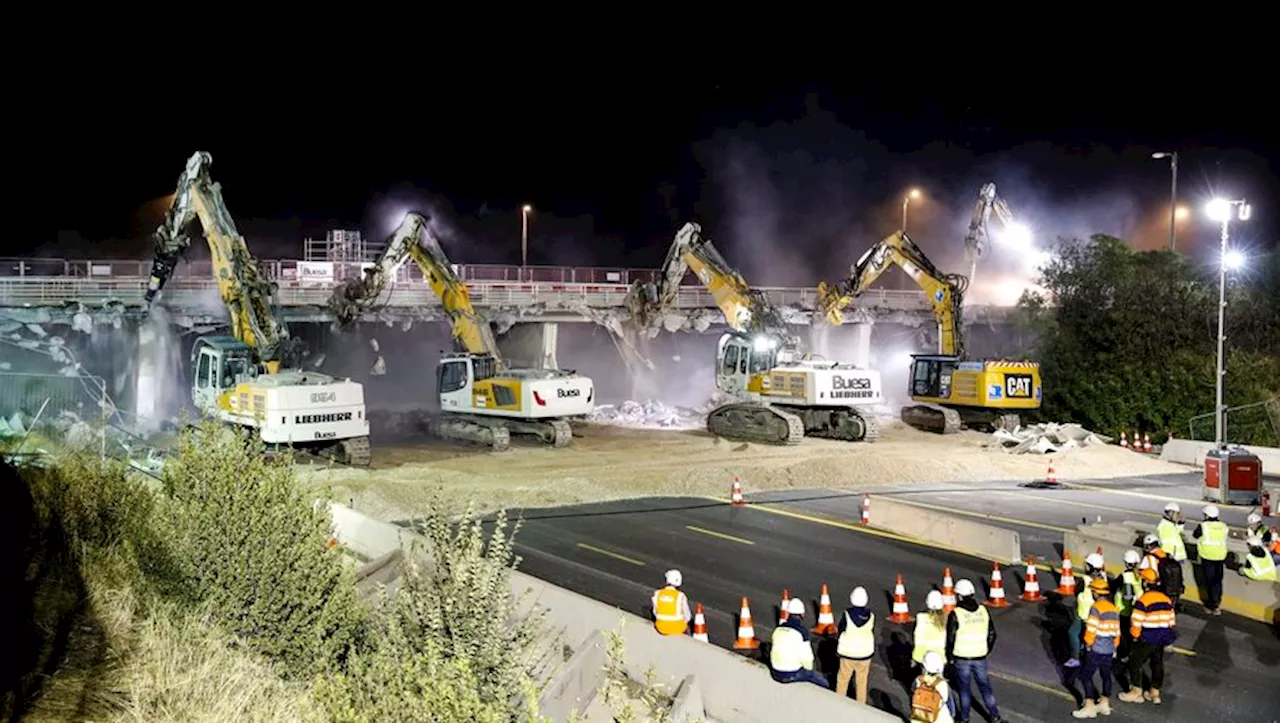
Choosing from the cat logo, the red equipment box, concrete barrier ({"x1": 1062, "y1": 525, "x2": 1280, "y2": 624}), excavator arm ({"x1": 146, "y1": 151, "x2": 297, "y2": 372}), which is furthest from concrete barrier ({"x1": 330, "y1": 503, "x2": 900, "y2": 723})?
the cat logo

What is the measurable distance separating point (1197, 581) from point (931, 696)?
25.8 ft

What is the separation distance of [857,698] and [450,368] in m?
22.6

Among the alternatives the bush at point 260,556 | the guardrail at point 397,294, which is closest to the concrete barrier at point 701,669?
the bush at point 260,556

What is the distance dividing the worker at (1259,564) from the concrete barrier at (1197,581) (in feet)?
0.34

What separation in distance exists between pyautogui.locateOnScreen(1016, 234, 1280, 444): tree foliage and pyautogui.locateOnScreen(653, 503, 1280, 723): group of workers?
23441 millimetres

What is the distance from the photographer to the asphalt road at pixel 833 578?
441 inches

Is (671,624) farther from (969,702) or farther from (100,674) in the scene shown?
(100,674)

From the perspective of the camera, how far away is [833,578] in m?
15.7

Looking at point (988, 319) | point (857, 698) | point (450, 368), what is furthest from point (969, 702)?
point (988, 319)

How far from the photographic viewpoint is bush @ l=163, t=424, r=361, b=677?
10953 millimetres

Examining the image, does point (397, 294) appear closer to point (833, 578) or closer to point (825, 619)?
point (833, 578)

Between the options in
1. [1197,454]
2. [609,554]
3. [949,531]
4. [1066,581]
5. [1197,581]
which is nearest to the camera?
[1197,581]

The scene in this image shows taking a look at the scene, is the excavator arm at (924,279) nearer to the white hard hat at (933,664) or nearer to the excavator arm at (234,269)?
the excavator arm at (234,269)

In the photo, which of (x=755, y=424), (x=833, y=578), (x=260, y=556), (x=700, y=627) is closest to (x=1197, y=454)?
(x=755, y=424)
